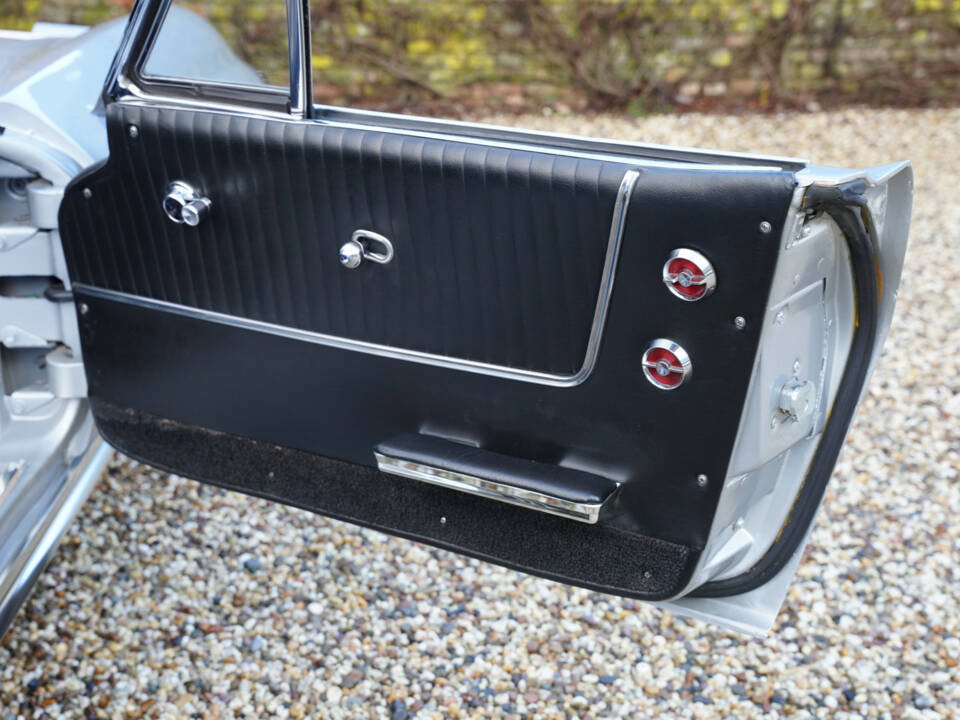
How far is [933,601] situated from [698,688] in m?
0.78

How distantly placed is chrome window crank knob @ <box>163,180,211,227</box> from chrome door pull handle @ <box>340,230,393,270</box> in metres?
0.32

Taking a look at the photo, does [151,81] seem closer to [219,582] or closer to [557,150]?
[557,150]

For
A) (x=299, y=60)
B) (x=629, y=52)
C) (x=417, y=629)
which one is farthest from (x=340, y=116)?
(x=629, y=52)

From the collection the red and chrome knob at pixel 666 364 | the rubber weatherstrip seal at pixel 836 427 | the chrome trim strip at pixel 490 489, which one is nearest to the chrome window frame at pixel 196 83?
the chrome trim strip at pixel 490 489

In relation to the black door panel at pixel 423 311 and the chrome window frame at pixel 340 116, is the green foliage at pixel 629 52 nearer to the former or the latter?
the chrome window frame at pixel 340 116

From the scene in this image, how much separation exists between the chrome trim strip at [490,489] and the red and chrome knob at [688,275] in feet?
1.31

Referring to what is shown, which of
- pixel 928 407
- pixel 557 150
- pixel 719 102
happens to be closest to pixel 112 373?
pixel 557 150

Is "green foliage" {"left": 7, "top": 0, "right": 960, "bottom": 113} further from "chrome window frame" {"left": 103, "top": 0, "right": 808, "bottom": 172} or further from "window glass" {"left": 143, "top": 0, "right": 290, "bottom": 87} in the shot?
"chrome window frame" {"left": 103, "top": 0, "right": 808, "bottom": 172}

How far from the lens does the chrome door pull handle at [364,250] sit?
173 centimetres

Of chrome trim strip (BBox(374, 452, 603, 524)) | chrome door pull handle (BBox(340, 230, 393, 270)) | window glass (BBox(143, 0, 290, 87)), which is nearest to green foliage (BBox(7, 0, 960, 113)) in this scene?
window glass (BBox(143, 0, 290, 87))

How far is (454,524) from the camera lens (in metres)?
1.86

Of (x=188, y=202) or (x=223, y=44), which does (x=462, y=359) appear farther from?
(x=223, y=44)

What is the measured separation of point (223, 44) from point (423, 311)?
4.99ft

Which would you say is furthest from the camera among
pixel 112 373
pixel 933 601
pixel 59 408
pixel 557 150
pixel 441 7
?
pixel 441 7
